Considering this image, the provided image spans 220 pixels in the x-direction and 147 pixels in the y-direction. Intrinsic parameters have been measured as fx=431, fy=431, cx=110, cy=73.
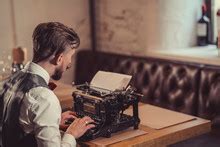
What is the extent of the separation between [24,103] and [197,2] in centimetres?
240

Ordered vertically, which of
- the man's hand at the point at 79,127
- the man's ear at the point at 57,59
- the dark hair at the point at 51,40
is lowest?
the man's hand at the point at 79,127

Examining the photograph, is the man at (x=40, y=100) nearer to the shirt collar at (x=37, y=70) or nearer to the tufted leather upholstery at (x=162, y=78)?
the shirt collar at (x=37, y=70)

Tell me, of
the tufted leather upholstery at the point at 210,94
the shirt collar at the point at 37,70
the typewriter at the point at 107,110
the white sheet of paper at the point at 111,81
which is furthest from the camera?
the tufted leather upholstery at the point at 210,94

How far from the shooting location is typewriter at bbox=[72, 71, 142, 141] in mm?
2088

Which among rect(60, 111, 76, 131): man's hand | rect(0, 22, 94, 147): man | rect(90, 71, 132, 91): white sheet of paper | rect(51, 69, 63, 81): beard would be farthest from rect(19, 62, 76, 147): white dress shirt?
rect(90, 71, 132, 91): white sheet of paper

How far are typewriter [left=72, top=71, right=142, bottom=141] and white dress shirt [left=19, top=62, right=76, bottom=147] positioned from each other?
0.21 meters

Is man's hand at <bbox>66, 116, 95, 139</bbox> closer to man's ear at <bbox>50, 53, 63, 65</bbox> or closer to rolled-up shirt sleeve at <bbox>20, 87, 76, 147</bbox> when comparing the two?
rolled-up shirt sleeve at <bbox>20, 87, 76, 147</bbox>

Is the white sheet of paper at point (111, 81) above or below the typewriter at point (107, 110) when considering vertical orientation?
above

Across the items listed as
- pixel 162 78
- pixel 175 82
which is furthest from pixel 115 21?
pixel 175 82

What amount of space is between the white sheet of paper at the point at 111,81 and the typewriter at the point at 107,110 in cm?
3

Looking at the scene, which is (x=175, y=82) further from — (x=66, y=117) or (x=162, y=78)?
(x=66, y=117)

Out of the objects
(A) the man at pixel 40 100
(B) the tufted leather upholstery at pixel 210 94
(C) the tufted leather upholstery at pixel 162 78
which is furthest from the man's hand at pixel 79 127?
(C) the tufted leather upholstery at pixel 162 78

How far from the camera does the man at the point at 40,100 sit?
1863 millimetres

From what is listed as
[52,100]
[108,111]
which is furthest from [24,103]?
[108,111]
